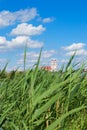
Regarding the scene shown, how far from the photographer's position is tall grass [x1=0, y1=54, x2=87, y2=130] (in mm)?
3178

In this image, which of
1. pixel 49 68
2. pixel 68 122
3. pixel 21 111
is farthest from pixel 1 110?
pixel 49 68

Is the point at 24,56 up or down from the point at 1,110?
up

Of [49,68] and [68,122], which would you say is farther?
[49,68]

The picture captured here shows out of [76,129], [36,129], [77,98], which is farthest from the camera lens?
[77,98]

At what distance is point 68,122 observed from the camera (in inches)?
159

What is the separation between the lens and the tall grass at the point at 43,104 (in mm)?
3178

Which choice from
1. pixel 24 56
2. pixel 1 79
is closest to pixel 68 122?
pixel 24 56

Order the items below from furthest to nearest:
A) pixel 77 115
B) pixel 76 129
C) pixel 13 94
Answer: pixel 77 115 < pixel 13 94 < pixel 76 129

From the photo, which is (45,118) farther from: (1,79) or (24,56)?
(1,79)

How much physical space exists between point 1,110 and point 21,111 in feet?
0.73

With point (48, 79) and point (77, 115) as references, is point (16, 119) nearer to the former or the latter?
point (77, 115)

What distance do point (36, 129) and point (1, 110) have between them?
50 cm

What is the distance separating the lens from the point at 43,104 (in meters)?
3.88

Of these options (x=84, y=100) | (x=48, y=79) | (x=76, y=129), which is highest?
(x=48, y=79)
